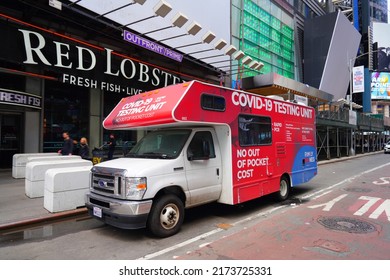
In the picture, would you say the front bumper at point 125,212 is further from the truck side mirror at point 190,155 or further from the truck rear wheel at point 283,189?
the truck rear wheel at point 283,189

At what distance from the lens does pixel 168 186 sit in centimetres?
530

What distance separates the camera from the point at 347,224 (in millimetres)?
5957

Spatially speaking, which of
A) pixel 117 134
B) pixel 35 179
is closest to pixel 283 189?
pixel 35 179

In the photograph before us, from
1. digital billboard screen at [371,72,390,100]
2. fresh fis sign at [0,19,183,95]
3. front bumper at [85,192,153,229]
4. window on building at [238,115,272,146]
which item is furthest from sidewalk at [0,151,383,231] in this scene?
digital billboard screen at [371,72,390,100]

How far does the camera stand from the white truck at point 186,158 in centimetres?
503

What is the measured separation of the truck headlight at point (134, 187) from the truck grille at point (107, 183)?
0.56ft

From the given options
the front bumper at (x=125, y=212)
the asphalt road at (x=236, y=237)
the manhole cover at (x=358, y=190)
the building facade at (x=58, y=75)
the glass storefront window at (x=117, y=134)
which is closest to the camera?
the asphalt road at (x=236, y=237)

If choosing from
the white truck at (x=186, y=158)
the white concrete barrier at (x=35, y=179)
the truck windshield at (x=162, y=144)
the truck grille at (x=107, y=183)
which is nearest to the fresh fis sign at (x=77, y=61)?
the white concrete barrier at (x=35, y=179)

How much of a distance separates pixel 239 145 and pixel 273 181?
77.5 inches

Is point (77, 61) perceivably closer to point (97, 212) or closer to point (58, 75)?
point (58, 75)

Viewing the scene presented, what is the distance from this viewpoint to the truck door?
576cm

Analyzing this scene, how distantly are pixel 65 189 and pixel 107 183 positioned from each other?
2.30 metres

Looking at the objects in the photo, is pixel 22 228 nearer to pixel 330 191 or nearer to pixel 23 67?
pixel 23 67

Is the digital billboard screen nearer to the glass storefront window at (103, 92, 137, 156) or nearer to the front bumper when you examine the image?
the glass storefront window at (103, 92, 137, 156)
